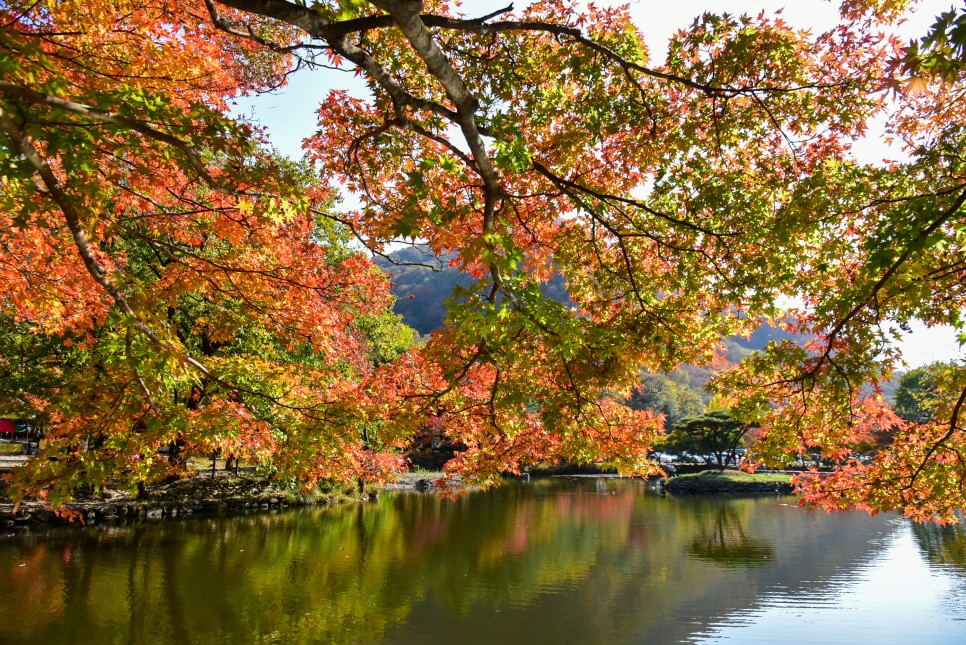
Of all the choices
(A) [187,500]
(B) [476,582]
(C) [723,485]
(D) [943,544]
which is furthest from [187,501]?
(C) [723,485]

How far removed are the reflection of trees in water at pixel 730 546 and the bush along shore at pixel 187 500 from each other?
12876 mm

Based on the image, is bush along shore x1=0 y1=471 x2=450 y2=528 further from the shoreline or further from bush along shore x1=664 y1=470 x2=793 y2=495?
bush along shore x1=664 y1=470 x2=793 y2=495

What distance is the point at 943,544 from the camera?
1443cm

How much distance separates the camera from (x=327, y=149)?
581 centimetres

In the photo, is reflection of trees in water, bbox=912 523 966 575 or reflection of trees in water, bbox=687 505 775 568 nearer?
reflection of trees in water, bbox=912 523 966 575

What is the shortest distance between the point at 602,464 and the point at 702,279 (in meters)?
2.25

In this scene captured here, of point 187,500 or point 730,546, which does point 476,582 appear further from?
point 187,500

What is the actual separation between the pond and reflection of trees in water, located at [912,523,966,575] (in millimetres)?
A: 92

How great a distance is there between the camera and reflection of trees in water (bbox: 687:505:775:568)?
12688mm

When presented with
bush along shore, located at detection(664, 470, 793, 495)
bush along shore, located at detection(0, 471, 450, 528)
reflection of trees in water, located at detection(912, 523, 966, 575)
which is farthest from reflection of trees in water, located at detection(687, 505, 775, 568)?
bush along shore, located at detection(0, 471, 450, 528)

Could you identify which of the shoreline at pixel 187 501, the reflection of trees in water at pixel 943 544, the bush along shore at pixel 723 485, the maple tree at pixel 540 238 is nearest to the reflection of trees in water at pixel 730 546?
the shoreline at pixel 187 501

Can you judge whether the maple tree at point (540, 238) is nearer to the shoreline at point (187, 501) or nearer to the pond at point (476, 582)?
the pond at point (476, 582)

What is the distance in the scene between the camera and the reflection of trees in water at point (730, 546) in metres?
12.7

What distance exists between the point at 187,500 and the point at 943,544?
69.3 ft
